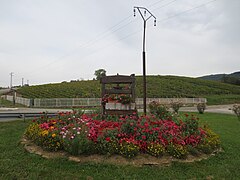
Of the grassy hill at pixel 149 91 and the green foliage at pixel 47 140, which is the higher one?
the grassy hill at pixel 149 91

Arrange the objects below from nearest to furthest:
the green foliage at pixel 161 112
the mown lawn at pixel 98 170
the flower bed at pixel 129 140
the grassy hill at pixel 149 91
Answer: the mown lawn at pixel 98 170 → the flower bed at pixel 129 140 → the green foliage at pixel 161 112 → the grassy hill at pixel 149 91

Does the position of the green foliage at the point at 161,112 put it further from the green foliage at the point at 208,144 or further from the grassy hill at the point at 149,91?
the grassy hill at the point at 149,91

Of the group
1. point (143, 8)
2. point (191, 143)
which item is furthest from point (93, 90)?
point (191, 143)

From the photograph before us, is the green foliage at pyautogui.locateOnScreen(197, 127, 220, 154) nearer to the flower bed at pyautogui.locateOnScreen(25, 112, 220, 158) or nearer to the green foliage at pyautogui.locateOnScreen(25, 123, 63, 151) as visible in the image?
the flower bed at pyautogui.locateOnScreen(25, 112, 220, 158)

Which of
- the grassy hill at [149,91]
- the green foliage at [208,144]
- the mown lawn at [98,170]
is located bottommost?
the mown lawn at [98,170]

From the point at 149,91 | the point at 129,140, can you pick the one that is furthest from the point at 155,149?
the point at 149,91

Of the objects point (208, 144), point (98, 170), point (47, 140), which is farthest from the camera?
point (208, 144)

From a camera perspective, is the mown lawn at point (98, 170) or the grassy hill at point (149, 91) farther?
the grassy hill at point (149, 91)

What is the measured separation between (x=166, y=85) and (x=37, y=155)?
42.5 meters

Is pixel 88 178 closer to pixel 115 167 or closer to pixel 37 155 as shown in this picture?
pixel 115 167

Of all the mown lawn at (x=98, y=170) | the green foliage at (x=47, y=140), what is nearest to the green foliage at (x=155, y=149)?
the mown lawn at (x=98, y=170)

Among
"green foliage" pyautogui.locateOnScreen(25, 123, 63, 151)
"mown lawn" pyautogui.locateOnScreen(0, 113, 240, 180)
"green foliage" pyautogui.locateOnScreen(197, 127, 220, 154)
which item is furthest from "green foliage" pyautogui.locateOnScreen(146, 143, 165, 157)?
"green foliage" pyautogui.locateOnScreen(25, 123, 63, 151)

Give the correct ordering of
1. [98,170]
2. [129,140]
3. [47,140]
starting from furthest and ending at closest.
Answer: [47,140] → [129,140] → [98,170]

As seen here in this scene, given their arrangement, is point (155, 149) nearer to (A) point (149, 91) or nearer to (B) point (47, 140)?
(B) point (47, 140)
